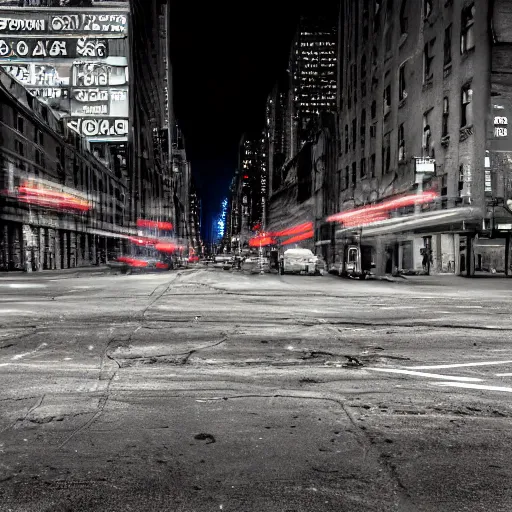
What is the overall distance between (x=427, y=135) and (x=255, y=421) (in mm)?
35152

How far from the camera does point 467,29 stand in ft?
100

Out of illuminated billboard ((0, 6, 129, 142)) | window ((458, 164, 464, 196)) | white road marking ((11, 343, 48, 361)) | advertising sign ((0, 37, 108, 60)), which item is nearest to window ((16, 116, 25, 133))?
illuminated billboard ((0, 6, 129, 142))

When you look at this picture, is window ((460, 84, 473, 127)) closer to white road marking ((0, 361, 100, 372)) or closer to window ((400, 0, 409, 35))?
window ((400, 0, 409, 35))

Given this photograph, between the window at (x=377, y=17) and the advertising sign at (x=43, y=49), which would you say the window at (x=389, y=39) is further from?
the advertising sign at (x=43, y=49)

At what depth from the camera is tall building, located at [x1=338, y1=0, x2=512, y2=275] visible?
2916 centimetres

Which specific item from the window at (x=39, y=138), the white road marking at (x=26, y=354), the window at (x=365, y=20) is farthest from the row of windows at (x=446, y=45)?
the window at (x=39, y=138)

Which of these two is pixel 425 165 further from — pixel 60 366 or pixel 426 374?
pixel 60 366

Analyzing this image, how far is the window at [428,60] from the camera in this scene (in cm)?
3499

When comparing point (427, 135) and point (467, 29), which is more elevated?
point (467, 29)

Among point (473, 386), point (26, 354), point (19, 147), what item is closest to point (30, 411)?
point (26, 354)

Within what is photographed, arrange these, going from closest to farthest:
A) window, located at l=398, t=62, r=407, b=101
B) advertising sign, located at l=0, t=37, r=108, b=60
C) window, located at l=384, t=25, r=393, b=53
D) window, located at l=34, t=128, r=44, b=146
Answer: advertising sign, located at l=0, t=37, r=108, b=60
window, located at l=398, t=62, r=407, b=101
window, located at l=384, t=25, r=393, b=53
window, located at l=34, t=128, r=44, b=146

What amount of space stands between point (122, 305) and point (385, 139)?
3621 cm

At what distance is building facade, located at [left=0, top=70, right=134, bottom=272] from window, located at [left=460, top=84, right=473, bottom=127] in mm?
32202

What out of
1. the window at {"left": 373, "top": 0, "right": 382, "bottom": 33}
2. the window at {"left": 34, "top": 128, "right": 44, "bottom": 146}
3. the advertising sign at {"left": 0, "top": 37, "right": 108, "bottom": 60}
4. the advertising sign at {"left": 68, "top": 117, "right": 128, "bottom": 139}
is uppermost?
the window at {"left": 373, "top": 0, "right": 382, "bottom": 33}
